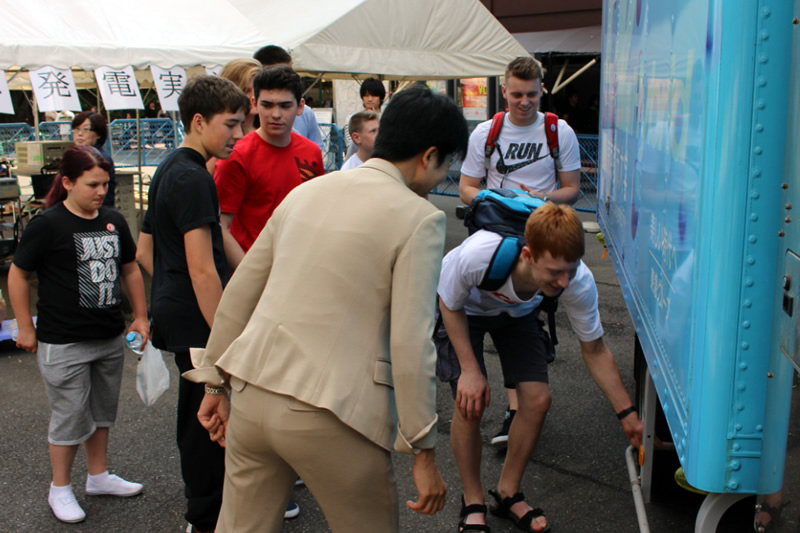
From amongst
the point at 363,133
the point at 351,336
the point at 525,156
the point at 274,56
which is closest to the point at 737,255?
the point at 351,336

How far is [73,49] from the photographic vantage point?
25.2 feet

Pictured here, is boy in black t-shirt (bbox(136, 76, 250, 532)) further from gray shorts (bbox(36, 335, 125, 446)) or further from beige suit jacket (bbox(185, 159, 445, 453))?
beige suit jacket (bbox(185, 159, 445, 453))

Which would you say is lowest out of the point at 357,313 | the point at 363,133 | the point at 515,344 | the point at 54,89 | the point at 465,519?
the point at 465,519

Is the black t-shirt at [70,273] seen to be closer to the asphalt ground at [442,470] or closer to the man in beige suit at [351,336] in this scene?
the asphalt ground at [442,470]

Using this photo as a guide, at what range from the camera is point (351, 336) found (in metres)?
1.94

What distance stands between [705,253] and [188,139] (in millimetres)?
1945

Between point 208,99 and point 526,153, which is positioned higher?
point 208,99

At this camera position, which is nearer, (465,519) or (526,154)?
(465,519)

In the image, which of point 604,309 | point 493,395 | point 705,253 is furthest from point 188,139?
point 604,309

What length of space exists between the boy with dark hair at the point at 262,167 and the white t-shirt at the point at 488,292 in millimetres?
923

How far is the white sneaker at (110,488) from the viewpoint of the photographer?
369 centimetres

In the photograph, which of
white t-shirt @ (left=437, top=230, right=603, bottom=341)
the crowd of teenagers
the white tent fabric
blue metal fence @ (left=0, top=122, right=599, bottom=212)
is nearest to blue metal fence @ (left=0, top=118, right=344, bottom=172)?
blue metal fence @ (left=0, top=122, right=599, bottom=212)

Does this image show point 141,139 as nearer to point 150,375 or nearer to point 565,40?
point 565,40

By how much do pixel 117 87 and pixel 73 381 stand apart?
5.34 m
